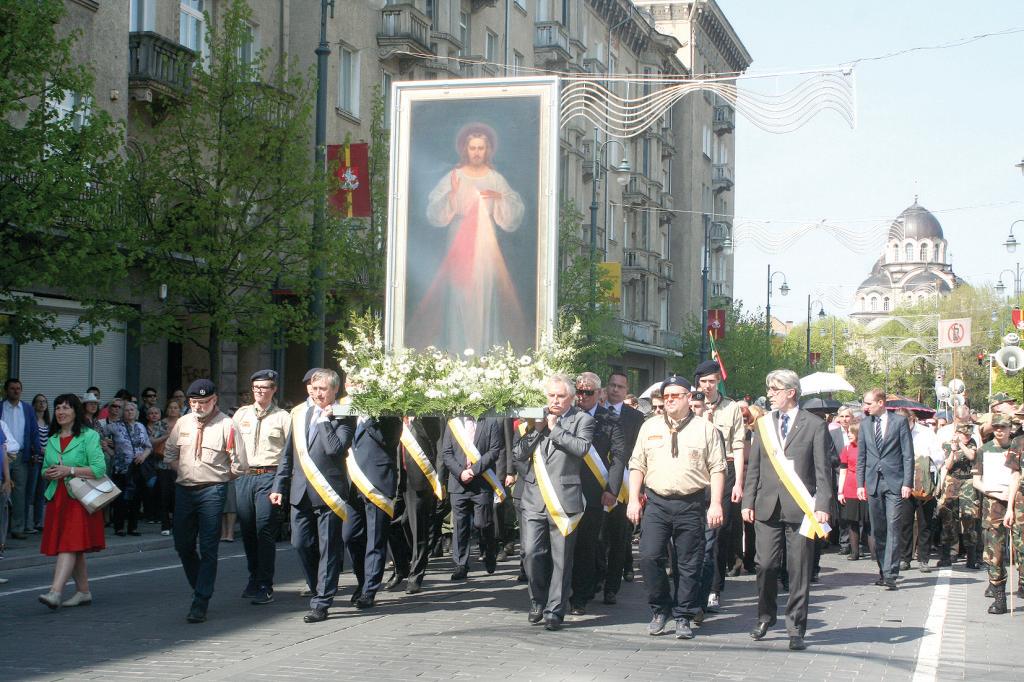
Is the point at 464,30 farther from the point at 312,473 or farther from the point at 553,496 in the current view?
the point at 553,496

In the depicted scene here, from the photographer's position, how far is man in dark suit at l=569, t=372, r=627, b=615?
10.6 metres

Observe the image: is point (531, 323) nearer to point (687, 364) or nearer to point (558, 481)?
point (558, 481)

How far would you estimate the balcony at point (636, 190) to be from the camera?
57.0 m

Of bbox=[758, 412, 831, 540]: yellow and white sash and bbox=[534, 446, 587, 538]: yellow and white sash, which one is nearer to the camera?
bbox=[758, 412, 831, 540]: yellow and white sash

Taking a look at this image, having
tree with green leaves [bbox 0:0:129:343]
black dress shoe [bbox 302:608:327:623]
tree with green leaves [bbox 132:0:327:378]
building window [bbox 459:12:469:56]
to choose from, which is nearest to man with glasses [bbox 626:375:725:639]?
black dress shoe [bbox 302:608:327:623]

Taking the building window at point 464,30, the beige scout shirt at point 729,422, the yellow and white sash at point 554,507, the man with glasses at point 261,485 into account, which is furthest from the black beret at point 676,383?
the building window at point 464,30

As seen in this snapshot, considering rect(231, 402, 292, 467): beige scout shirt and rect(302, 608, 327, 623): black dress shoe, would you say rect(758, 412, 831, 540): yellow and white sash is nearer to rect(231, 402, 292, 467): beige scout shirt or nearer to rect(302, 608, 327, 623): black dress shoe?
rect(302, 608, 327, 623): black dress shoe

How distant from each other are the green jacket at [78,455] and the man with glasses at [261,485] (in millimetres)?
1076

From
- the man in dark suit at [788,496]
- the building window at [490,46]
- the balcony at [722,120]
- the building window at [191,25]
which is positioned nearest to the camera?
the man in dark suit at [788,496]

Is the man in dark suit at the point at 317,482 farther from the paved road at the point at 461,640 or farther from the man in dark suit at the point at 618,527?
the man in dark suit at the point at 618,527

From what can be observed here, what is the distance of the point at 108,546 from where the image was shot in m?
15.5

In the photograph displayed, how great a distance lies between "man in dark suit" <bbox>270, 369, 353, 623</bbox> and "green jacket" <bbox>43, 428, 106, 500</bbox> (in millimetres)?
1410

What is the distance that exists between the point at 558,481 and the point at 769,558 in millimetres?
1573

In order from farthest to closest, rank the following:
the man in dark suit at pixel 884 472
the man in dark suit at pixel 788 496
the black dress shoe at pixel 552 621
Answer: the man in dark suit at pixel 884 472, the black dress shoe at pixel 552 621, the man in dark suit at pixel 788 496
